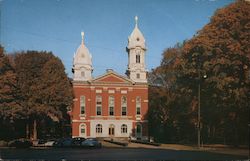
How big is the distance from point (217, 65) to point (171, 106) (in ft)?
74.4

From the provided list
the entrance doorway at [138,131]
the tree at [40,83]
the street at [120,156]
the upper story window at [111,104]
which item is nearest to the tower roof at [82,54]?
the tree at [40,83]

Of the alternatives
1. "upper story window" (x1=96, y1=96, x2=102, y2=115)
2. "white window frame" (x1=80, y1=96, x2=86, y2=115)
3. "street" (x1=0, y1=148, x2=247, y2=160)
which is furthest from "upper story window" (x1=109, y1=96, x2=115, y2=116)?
"street" (x1=0, y1=148, x2=247, y2=160)

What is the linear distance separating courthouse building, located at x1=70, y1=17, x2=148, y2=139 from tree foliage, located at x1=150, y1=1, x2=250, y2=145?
2095 centimetres

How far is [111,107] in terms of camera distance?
5384cm

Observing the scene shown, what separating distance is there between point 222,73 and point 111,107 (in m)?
32.1

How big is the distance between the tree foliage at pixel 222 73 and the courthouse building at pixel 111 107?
20949 mm

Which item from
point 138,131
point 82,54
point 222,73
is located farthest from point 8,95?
point 222,73

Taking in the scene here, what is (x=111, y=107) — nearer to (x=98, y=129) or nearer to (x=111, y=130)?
(x=111, y=130)

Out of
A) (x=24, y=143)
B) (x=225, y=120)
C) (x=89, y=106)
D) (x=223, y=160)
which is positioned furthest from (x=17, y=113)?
(x=223, y=160)

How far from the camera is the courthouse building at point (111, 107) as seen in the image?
170 ft

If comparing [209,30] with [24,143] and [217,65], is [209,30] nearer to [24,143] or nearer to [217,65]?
[217,65]

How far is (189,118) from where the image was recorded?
35.9 m

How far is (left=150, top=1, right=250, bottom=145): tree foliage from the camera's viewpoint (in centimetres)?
1967

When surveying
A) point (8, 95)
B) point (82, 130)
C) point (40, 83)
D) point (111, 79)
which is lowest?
point (82, 130)
